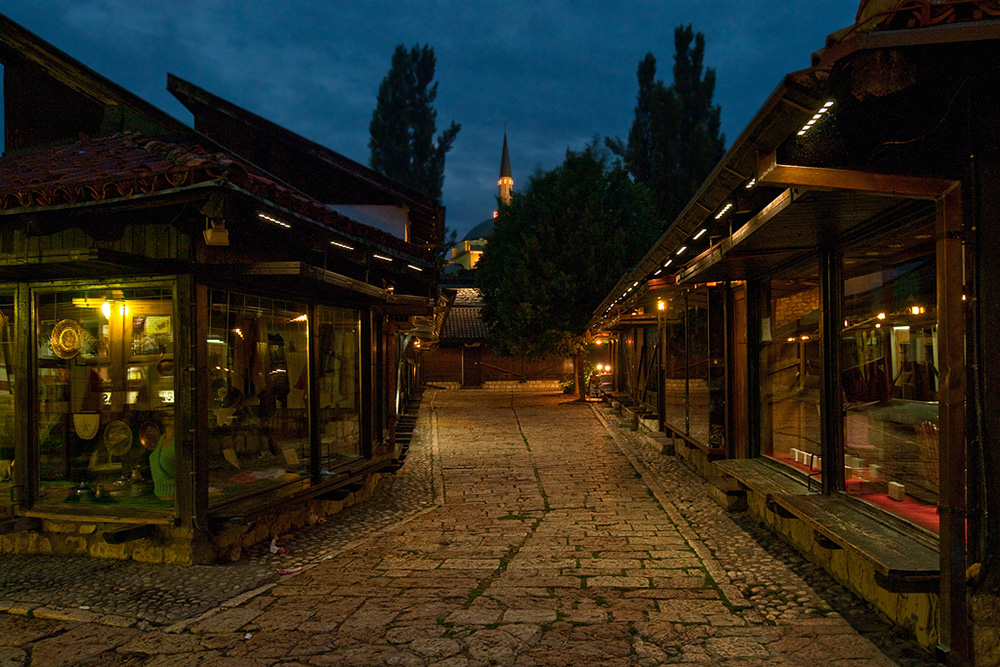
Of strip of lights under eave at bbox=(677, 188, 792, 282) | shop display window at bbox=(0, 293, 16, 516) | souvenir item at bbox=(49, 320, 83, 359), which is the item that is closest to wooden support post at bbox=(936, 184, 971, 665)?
strip of lights under eave at bbox=(677, 188, 792, 282)

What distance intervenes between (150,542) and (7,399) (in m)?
2.34

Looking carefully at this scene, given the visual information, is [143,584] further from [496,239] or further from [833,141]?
[496,239]

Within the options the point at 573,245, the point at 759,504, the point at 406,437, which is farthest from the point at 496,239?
the point at 759,504

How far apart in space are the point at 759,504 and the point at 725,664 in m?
4.13

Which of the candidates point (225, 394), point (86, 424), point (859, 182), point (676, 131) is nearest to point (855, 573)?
point (859, 182)

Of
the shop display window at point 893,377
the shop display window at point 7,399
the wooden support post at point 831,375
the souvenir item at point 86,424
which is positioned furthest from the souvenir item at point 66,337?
the shop display window at point 893,377

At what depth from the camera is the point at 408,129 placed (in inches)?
1978

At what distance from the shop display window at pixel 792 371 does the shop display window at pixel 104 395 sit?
22.1 feet

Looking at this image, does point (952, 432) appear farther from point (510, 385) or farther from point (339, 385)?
point (510, 385)

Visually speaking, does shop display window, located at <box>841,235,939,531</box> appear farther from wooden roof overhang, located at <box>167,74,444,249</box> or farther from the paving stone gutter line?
wooden roof overhang, located at <box>167,74,444,249</box>

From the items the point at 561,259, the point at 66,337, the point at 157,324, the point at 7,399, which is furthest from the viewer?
the point at 561,259

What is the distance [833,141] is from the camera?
4.69 metres

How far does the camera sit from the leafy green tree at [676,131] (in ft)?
145

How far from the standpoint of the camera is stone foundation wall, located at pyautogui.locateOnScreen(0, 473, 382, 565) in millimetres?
6590
